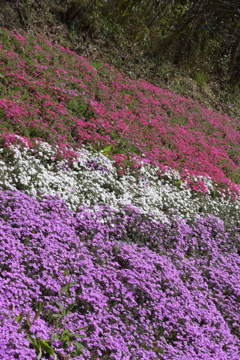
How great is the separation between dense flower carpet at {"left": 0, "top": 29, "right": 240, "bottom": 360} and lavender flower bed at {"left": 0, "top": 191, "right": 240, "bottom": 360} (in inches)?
0.8

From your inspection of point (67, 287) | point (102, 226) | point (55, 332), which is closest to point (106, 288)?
point (67, 287)

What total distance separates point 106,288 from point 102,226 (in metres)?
1.61

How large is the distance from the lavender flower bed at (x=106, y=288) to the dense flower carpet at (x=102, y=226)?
0.07ft

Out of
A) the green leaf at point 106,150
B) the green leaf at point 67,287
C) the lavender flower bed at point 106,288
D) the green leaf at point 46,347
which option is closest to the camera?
the green leaf at point 46,347

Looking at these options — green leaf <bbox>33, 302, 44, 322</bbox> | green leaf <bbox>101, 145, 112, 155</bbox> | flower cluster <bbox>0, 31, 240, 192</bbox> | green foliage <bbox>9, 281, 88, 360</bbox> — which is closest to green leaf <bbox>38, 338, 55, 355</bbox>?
green foliage <bbox>9, 281, 88, 360</bbox>

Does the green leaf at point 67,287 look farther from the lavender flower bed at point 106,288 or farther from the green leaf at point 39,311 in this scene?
the green leaf at point 39,311

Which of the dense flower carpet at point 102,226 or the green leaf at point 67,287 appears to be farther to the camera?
the green leaf at point 67,287

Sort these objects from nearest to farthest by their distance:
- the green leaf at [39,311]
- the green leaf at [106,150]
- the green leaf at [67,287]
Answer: the green leaf at [39,311] < the green leaf at [67,287] < the green leaf at [106,150]

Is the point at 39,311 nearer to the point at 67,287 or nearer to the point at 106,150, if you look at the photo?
the point at 67,287

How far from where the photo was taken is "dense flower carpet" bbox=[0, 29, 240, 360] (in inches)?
187

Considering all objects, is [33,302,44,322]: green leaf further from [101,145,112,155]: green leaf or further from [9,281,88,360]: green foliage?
[101,145,112,155]: green leaf

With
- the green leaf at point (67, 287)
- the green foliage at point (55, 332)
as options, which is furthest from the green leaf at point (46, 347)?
the green leaf at point (67, 287)

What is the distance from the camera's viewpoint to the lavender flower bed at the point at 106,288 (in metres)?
4.49

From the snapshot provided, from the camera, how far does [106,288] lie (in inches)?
217
